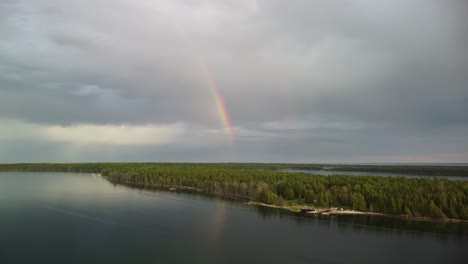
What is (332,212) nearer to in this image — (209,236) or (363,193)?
(363,193)

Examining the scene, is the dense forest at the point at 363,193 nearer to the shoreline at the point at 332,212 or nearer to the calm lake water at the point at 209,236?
the shoreline at the point at 332,212

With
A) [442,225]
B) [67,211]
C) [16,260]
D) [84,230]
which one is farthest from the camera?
[67,211]

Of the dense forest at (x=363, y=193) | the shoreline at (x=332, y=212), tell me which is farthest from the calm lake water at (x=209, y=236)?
the dense forest at (x=363, y=193)

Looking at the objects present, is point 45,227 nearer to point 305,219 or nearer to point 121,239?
point 121,239

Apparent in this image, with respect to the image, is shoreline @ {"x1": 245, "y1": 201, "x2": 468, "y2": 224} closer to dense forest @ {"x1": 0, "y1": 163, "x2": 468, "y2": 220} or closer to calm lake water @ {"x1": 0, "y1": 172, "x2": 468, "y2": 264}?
dense forest @ {"x1": 0, "y1": 163, "x2": 468, "y2": 220}

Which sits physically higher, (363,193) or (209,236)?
(363,193)

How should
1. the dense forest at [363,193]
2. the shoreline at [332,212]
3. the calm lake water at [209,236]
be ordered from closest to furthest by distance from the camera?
the calm lake water at [209,236]
the shoreline at [332,212]
the dense forest at [363,193]

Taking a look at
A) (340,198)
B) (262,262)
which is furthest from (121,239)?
(340,198)

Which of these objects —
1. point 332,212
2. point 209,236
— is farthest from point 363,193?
point 209,236
